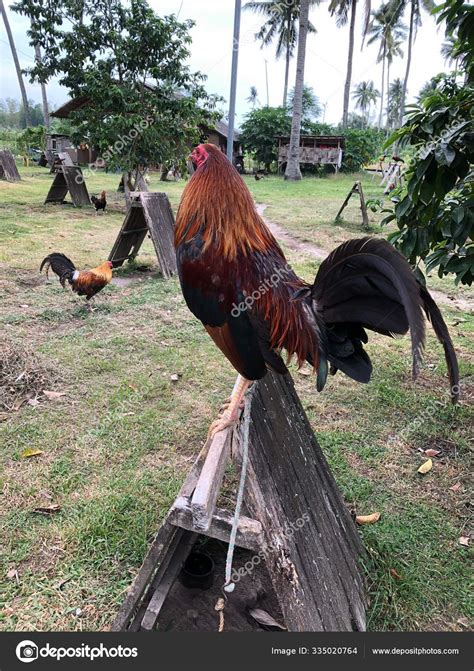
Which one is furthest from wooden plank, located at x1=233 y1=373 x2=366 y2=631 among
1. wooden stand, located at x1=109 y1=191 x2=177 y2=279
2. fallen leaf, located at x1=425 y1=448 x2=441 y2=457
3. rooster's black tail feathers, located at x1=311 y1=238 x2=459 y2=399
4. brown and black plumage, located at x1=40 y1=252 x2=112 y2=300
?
wooden stand, located at x1=109 y1=191 x2=177 y2=279

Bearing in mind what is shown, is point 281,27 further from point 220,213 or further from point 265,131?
point 220,213

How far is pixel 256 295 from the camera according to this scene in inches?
84.6

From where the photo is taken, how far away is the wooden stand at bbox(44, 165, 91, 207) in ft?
43.8

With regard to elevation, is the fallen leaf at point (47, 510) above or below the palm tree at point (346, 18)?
below

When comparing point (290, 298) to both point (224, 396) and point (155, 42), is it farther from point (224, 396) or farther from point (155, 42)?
point (155, 42)

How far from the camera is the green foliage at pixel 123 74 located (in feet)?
36.2

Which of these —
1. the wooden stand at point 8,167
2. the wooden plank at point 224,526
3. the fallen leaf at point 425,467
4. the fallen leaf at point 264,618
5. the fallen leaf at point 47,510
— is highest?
the wooden stand at point 8,167

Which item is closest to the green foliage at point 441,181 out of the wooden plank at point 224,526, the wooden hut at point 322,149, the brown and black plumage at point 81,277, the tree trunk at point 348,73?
the wooden plank at point 224,526

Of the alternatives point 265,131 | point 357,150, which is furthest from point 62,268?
point 357,150

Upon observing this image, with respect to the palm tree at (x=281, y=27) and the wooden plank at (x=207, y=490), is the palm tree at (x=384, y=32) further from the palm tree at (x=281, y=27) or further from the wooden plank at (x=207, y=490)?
the wooden plank at (x=207, y=490)

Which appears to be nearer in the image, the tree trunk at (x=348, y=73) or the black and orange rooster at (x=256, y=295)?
the black and orange rooster at (x=256, y=295)

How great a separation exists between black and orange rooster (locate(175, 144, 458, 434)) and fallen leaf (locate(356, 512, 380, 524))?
3.86ft

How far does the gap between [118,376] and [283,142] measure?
98.0 ft

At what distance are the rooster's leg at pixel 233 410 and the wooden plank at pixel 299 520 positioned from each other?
73 millimetres
